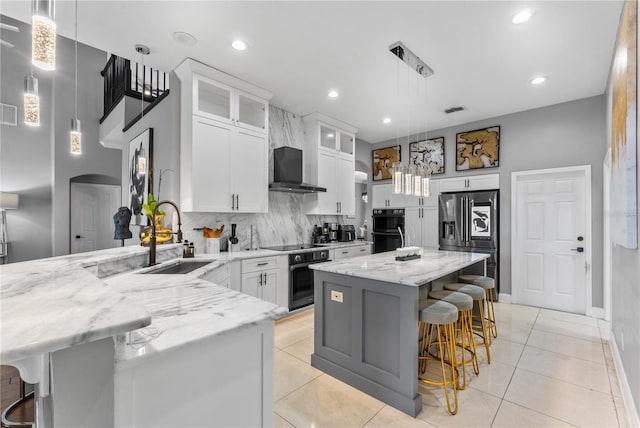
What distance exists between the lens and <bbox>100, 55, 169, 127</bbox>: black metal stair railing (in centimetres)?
464

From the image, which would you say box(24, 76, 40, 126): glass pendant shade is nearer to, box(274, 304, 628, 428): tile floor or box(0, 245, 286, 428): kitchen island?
box(0, 245, 286, 428): kitchen island

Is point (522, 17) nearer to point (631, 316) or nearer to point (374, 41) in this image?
point (374, 41)

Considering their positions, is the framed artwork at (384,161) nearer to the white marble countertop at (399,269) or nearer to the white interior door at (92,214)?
the white marble countertop at (399,269)

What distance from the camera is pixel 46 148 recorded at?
Result: 5773 mm

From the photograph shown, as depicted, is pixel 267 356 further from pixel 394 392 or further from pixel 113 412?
pixel 394 392

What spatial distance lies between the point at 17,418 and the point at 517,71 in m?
5.18

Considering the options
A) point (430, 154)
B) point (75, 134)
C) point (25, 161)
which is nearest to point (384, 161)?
point (430, 154)

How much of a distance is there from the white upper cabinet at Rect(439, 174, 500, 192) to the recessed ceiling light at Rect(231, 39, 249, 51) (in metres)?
3.90

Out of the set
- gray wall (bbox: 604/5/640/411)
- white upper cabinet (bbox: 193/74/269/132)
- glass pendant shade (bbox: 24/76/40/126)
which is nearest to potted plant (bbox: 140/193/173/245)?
glass pendant shade (bbox: 24/76/40/126)

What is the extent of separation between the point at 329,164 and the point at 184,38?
2.78 m

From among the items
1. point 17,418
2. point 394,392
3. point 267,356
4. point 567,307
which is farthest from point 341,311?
point 567,307

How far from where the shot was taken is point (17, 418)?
69.8 inches

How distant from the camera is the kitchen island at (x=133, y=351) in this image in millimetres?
674

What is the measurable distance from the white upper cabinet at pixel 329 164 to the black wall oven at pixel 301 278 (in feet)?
3.17
